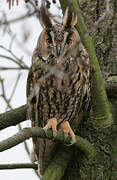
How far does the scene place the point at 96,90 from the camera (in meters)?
2.46

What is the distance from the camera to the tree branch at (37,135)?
6.66 ft

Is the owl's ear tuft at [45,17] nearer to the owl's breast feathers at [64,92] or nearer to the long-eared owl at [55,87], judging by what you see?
the long-eared owl at [55,87]

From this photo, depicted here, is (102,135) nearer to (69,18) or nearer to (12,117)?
(12,117)

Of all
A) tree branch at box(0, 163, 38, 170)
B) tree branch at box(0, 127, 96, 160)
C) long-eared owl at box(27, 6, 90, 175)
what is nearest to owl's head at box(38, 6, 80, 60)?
long-eared owl at box(27, 6, 90, 175)

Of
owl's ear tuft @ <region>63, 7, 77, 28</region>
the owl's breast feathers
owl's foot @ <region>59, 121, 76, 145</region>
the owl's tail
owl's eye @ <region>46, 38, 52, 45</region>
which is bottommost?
the owl's tail

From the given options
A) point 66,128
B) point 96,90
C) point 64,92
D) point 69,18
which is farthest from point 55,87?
point 69,18

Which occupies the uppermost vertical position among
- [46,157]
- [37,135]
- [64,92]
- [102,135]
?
[64,92]

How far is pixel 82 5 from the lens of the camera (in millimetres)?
3148

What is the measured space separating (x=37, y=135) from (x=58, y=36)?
0.76 meters

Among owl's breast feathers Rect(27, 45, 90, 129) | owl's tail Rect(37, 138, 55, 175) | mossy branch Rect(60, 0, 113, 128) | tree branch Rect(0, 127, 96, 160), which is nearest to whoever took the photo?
tree branch Rect(0, 127, 96, 160)

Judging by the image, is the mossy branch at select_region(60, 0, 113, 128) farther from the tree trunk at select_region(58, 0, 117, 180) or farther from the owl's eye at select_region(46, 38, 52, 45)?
the owl's eye at select_region(46, 38, 52, 45)

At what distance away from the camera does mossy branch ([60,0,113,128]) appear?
8.00 feet

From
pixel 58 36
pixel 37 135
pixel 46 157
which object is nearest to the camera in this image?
pixel 37 135

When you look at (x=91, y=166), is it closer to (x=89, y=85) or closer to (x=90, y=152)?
(x=90, y=152)
